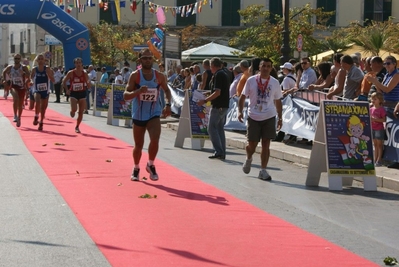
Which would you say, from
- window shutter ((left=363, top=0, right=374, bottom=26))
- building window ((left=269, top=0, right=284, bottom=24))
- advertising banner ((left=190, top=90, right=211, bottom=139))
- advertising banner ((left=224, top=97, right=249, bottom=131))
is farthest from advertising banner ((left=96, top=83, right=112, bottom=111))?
window shutter ((left=363, top=0, right=374, bottom=26))

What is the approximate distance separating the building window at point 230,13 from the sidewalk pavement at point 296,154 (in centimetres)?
3893

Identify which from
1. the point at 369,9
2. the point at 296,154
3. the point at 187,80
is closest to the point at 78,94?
the point at 187,80

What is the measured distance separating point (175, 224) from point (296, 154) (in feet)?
24.3

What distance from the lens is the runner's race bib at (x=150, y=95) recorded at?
1182 centimetres

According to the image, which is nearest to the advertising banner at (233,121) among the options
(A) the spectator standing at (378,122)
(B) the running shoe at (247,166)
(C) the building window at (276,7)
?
(A) the spectator standing at (378,122)

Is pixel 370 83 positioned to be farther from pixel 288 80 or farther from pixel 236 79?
pixel 236 79

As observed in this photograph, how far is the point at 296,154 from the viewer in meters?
15.8

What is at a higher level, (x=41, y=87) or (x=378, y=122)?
(x=41, y=87)

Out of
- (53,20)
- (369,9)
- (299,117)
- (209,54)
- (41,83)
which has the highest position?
(369,9)

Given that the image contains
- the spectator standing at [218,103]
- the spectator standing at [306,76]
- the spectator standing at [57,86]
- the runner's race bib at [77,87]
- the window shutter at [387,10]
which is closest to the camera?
the spectator standing at [218,103]

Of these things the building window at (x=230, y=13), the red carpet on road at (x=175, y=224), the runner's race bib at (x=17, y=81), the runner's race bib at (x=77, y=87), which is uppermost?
the building window at (x=230, y=13)

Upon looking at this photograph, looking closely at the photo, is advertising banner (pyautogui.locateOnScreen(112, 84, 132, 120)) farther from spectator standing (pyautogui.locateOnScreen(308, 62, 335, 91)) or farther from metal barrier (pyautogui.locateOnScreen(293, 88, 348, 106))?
spectator standing (pyautogui.locateOnScreen(308, 62, 335, 91))

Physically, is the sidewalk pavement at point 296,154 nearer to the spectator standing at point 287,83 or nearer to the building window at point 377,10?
the spectator standing at point 287,83

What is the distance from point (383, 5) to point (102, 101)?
31738 millimetres
